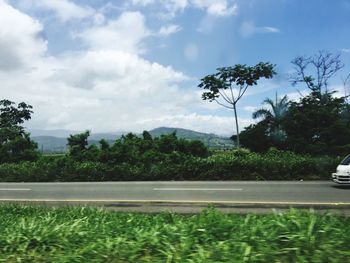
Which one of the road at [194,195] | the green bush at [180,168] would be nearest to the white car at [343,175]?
the road at [194,195]

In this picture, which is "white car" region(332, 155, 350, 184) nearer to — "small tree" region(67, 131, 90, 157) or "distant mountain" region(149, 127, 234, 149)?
"distant mountain" region(149, 127, 234, 149)

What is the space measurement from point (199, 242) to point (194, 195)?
11567 mm

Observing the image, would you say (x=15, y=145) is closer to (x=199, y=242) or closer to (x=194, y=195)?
(x=194, y=195)

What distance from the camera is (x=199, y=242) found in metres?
4.88

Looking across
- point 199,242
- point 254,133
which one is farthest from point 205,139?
point 199,242

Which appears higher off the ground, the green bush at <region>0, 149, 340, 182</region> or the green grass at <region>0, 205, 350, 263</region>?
the green bush at <region>0, 149, 340, 182</region>

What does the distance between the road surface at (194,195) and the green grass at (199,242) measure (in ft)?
27.5

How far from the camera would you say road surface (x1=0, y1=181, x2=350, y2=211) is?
14.1 m

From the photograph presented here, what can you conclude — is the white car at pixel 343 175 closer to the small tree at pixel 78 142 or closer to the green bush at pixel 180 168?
the green bush at pixel 180 168

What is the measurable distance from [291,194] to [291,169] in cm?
699

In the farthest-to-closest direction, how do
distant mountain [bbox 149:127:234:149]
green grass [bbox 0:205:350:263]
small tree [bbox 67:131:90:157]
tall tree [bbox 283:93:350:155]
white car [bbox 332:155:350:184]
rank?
distant mountain [bbox 149:127:234:149]
tall tree [bbox 283:93:350:155]
small tree [bbox 67:131:90:157]
white car [bbox 332:155:350:184]
green grass [bbox 0:205:350:263]

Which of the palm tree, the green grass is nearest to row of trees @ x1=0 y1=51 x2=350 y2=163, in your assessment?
the palm tree

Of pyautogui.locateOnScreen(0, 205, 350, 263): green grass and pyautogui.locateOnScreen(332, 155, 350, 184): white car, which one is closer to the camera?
pyautogui.locateOnScreen(0, 205, 350, 263): green grass

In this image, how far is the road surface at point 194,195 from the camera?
46.1 ft
